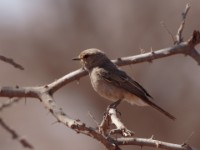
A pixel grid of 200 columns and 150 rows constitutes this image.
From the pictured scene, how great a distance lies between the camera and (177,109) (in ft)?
51.4

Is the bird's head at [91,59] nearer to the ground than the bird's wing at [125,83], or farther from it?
farther from it

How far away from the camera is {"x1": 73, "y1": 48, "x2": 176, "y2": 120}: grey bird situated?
7508 millimetres

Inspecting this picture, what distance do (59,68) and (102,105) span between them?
145cm

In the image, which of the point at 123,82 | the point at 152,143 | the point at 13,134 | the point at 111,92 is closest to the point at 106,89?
the point at 111,92

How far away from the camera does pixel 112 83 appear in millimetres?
7559

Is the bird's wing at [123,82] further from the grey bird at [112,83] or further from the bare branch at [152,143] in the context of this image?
the bare branch at [152,143]

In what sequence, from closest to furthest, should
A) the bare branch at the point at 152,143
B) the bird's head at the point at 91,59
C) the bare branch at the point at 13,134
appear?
the bare branch at the point at 152,143 < the bare branch at the point at 13,134 < the bird's head at the point at 91,59

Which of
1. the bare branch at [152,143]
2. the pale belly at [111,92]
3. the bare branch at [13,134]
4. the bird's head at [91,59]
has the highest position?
the bird's head at [91,59]

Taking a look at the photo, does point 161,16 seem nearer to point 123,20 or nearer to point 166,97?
point 123,20

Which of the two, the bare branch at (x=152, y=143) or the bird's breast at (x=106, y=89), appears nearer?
the bare branch at (x=152, y=143)

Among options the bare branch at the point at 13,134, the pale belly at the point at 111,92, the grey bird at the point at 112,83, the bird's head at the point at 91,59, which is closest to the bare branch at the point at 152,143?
the bare branch at the point at 13,134

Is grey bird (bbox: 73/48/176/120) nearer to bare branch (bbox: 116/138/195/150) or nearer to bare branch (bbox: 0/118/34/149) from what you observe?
bare branch (bbox: 0/118/34/149)

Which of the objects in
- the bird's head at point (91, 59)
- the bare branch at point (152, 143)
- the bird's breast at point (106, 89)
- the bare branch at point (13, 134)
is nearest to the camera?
the bare branch at point (152, 143)

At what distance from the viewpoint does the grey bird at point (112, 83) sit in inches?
296
